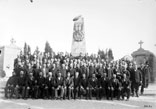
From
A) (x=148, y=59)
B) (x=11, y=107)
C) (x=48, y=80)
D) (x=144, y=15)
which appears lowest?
(x=11, y=107)

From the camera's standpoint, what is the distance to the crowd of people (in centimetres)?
699

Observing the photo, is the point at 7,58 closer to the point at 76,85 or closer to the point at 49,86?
the point at 49,86

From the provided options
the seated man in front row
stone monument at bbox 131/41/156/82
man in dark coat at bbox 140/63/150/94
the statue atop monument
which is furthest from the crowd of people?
the statue atop monument

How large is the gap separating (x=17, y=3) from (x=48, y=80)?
205 cm

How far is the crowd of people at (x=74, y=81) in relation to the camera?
6992mm

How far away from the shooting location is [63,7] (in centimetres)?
662

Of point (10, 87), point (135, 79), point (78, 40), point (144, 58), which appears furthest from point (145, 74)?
point (10, 87)

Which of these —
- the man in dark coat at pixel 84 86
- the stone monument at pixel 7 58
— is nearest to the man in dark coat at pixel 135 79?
the man in dark coat at pixel 84 86

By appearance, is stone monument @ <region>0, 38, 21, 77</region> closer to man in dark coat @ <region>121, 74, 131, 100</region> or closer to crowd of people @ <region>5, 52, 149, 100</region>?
crowd of people @ <region>5, 52, 149, 100</region>

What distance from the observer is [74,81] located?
7195mm

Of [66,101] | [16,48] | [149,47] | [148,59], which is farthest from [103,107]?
[16,48]

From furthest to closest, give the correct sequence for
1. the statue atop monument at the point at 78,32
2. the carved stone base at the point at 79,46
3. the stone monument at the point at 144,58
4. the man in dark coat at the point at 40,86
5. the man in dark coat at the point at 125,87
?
the carved stone base at the point at 79,46 < the statue atop monument at the point at 78,32 < the stone monument at the point at 144,58 < the man in dark coat at the point at 40,86 < the man in dark coat at the point at 125,87

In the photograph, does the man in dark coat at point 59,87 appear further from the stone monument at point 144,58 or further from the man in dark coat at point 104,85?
the stone monument at point 144,58

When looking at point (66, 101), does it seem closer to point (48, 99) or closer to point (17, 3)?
point (48, 99)
